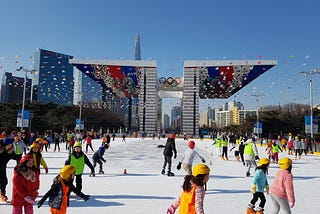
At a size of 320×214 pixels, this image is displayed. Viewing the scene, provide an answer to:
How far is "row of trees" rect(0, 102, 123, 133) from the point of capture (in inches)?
1729

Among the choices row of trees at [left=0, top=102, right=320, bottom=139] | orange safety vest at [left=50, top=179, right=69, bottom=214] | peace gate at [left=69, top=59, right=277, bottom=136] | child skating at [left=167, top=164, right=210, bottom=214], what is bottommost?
orange safety vest at [left=50, top=179, right=69, bottom=214]

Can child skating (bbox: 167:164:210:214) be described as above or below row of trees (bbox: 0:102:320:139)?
below

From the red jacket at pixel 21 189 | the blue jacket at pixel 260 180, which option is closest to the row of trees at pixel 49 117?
the red jacket at pixel 21 189

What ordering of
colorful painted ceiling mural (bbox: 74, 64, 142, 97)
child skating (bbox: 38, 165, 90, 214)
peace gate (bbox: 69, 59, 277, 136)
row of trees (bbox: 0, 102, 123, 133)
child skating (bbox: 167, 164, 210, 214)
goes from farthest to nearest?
colorful painted ceiling mural (bbox: 74, 64, 142, 97), peace gate (bbox: 69, 59, 277, 136), row of trees (bbox: 0, 102, 123, 133), child skating (bbox: 38, 165, 90, 214), child skating (bbox: 167, 164, 210, 214)

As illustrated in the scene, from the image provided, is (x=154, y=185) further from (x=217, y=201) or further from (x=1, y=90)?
(x=1, y=90)

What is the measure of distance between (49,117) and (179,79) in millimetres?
29537

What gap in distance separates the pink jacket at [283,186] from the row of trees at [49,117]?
38408 millimetres

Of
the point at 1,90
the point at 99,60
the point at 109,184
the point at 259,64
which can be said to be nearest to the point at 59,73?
the point at 1,90

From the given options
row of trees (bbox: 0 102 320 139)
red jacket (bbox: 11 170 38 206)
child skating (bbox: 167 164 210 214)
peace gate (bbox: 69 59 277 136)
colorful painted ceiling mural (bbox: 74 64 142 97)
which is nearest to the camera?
child skating (bbox: 167 164 210 214)

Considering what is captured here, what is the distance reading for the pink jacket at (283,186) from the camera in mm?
4078

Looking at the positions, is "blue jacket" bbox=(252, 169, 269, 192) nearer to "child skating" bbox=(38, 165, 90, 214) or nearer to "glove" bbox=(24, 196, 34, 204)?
"child skating" bbox=(38, 165, 90, 214)

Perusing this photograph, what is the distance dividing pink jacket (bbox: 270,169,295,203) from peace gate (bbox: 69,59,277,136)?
1962 inches

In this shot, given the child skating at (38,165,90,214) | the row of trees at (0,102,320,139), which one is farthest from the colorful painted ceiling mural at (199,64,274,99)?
the child skating at (38,165,90,214)

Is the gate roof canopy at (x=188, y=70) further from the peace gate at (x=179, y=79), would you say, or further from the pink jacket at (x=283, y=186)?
the pink jacket at (x=283, y=186)
